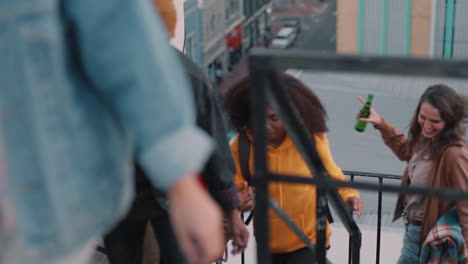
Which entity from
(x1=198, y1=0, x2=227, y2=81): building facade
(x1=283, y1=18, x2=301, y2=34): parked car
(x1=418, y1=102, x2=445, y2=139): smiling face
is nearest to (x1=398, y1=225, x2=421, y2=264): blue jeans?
(x1=418, y1=102, x2=445, y2=139): smiling face

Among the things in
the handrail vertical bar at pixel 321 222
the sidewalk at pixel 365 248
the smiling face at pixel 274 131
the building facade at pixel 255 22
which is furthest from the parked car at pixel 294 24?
the handrail vertical bar at pixel 321 222

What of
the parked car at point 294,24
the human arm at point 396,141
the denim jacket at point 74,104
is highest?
the denim jacket at point 74,104

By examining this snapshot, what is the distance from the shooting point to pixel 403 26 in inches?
1142

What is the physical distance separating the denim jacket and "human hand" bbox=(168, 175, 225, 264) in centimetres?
3

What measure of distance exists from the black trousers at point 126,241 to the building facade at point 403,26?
25.8 meters

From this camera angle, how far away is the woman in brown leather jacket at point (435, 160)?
11.2 ft

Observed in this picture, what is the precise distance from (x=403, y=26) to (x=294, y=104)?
27016 millimetres

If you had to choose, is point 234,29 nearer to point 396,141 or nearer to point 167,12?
point 396,141

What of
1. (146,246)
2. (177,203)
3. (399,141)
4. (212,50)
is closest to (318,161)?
(146,246)

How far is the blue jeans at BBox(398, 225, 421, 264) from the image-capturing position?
3730mm

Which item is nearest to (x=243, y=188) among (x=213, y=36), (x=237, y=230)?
(x=237, y=230)

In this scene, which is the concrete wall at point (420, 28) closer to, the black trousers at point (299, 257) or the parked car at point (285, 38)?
the parked car at point (285, 38)

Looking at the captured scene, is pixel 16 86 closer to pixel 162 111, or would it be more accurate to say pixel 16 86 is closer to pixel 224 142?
pixel 162 111

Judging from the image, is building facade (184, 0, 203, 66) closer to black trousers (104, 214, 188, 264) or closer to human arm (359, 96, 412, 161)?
human arm (359, 96, 412, 161)
